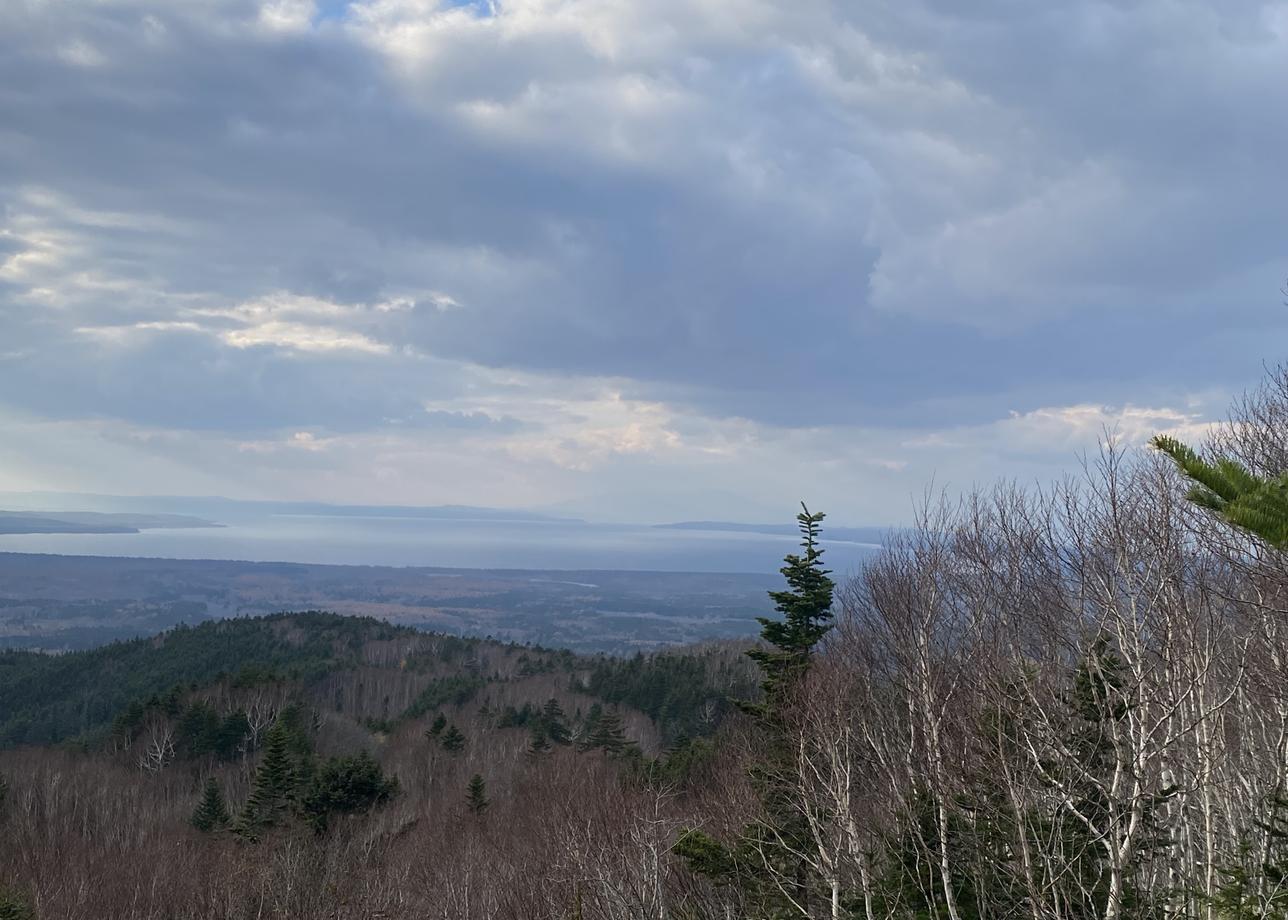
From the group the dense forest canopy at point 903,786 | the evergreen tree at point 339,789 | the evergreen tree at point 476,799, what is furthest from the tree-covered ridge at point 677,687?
the evergreen tree at point 339,789

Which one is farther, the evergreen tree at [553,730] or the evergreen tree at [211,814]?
the evergreen tree at [553,730]

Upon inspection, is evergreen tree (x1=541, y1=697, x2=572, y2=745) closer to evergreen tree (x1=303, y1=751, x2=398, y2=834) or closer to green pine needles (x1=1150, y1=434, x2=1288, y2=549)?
evergreen tree (x1=303, y1=751, x2=398, y2=834)

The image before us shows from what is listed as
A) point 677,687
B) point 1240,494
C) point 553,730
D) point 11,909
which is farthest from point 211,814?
point 1240,494

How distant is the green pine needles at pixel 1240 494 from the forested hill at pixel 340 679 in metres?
70.0

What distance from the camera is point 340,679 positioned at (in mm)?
119625

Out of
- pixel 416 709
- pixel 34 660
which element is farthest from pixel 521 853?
pixel 34 660

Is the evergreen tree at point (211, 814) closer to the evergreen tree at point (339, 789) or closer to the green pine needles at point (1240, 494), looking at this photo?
the evergreen tree at point (339, 789)

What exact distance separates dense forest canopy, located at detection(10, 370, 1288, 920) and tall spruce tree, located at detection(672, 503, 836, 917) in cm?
9

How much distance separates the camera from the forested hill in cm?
8700

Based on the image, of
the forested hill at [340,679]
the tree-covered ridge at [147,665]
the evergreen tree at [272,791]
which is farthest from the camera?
the tree-covered ridge at [147,665]

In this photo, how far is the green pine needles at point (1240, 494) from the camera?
323 centimetres

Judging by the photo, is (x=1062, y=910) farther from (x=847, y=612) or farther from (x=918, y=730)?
(x=847, y=612)

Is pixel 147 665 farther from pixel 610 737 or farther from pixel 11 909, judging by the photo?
pixel 11 909

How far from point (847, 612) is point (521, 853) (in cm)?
1587
